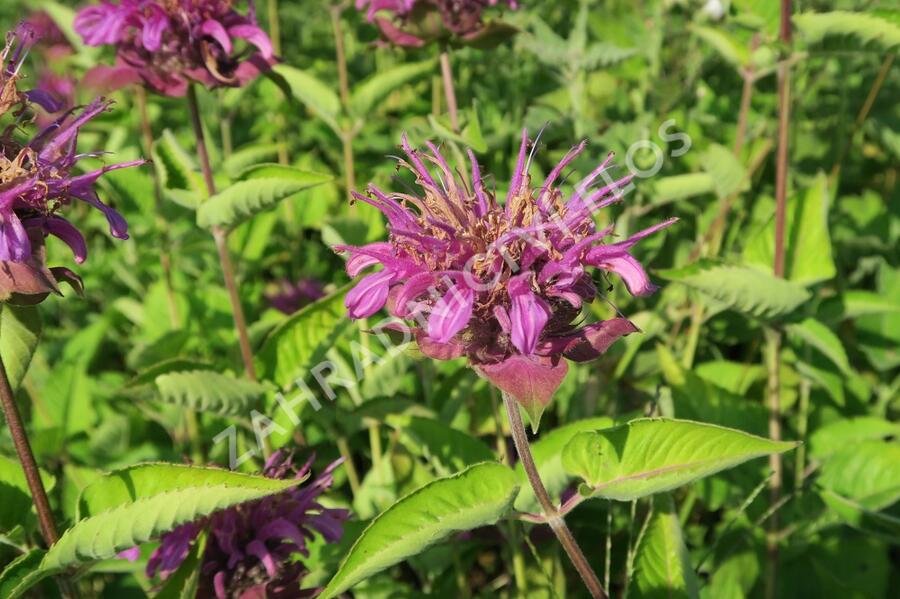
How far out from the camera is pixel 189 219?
2.56m

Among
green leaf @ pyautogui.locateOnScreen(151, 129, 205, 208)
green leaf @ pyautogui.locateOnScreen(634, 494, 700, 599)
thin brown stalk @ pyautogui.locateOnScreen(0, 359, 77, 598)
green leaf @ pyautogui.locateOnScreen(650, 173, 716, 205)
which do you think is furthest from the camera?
green leaf @ pyautogui.locateOnScreen(650, 173, 716, 205)

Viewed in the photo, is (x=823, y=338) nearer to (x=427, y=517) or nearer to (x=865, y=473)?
(x=865, y=473)

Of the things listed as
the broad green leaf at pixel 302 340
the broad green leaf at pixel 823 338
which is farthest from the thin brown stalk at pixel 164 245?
the broad green leaf at pixel 823 338

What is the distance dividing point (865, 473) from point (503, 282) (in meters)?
1.00

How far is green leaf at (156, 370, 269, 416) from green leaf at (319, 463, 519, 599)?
526mm

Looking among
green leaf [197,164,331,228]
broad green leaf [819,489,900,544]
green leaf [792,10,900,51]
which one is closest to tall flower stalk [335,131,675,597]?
green leaf [197,164,331,228]

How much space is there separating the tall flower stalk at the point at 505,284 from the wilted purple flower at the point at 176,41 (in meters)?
0.70

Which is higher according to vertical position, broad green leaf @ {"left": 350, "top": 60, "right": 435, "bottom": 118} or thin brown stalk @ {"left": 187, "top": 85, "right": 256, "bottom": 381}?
broad green leaf @ {"left": 350, "top": 60, "right": 435, "bottom": 118}

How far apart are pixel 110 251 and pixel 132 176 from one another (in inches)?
25.7

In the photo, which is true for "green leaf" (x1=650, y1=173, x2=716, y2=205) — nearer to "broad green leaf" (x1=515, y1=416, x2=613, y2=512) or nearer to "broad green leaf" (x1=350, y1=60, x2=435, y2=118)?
"broad green leaf" (x1=350, y1=60, x2=435, y2=118)

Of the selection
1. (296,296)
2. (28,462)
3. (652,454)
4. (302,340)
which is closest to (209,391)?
(302,340)

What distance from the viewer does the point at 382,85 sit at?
2.04 meters

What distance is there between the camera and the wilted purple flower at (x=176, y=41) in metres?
1.55

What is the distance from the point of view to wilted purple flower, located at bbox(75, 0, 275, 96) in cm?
155
